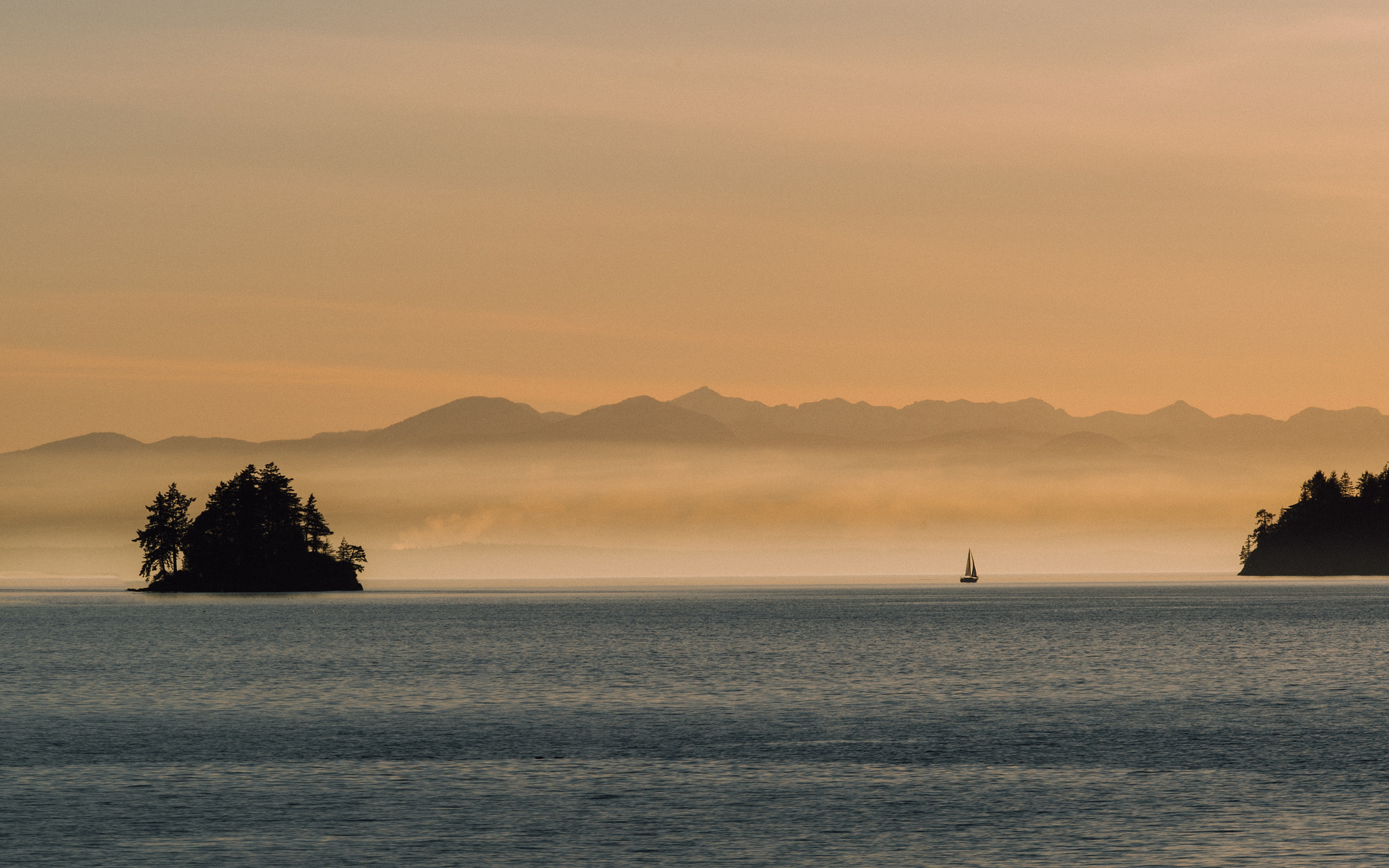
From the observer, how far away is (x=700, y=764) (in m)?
59.8

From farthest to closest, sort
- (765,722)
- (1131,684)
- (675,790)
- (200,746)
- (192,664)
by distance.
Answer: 1. (192,664)
2. (1131,684)
3. (765,722)
4. (200,746)
5. (675,790)

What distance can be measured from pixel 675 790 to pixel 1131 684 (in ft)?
186

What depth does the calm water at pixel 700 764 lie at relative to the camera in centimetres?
4297

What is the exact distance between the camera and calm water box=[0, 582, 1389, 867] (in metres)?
43.0

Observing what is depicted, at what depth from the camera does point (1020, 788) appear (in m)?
53.3

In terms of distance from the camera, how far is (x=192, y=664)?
128250mm

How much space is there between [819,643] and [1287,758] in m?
99.8

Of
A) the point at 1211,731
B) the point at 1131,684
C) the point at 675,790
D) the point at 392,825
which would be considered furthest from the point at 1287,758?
the point at 1131,684

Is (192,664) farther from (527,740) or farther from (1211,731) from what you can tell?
(1211,731)

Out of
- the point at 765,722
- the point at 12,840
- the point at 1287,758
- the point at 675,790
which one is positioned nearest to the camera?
the point at 12,840

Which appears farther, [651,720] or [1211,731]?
[651,720]

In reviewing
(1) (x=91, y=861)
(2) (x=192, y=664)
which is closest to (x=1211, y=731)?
(1) (x=91, y=861)

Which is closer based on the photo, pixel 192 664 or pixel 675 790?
pixel 675 790

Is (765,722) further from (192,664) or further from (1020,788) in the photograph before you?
(192,664)
